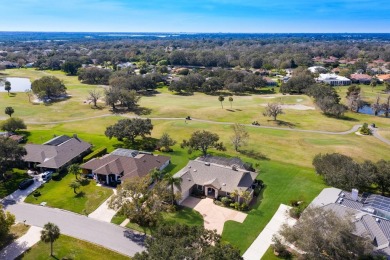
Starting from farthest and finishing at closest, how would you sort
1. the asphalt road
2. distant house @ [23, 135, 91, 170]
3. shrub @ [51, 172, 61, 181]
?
distant house @ [23, 135, 91, 170] → shrub @ [51, 172, 61, 181] → the asphalt road

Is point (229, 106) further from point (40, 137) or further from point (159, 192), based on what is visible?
point (159, 192)

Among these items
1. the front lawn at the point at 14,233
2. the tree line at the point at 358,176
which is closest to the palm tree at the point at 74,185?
the front lawn at the point at 14,233

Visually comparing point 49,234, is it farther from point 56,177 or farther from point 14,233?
point 56,177

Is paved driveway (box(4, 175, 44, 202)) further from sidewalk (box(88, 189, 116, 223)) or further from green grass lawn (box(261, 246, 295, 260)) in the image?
green grass lawn (box(261, 246, 295, 260))

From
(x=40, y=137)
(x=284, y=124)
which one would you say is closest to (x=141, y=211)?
(x=40, y=137)

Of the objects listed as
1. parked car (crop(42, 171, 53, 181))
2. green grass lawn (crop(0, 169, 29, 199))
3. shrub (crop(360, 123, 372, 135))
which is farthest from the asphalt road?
shrub (crop(360, 123, 372, 135))

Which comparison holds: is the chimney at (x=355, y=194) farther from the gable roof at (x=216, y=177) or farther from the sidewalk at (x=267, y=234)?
the gable roof at (x=216, y=177)
